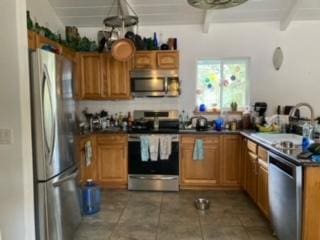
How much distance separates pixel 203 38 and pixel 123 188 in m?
2.91

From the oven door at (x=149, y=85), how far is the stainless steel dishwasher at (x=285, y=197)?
234 cm

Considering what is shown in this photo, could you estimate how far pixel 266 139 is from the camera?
3514 mm

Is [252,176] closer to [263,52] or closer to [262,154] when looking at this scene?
[262,154]

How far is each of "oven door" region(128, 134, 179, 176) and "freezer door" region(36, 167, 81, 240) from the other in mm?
1582

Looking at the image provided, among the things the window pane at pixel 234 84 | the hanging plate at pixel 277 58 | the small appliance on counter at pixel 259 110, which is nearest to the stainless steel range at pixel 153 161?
the window pane at pixel 234 84

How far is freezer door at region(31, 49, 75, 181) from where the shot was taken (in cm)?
243

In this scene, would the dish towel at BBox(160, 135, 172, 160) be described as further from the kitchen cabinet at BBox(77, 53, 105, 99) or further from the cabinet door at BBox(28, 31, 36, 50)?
the cabinet door at BBox(28, 31, 36, 50)

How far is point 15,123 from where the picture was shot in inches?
89.7

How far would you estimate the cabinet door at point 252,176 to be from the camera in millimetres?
3775

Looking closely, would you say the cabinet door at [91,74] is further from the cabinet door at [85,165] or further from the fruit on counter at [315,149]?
the fruit on counter at [315,149]

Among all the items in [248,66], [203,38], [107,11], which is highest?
[107,11]

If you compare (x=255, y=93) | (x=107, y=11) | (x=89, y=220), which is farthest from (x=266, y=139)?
(x=107, y=11)

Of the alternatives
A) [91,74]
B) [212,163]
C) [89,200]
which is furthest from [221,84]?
[89,200]

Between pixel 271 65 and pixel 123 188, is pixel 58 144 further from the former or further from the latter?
pixel 271 65
